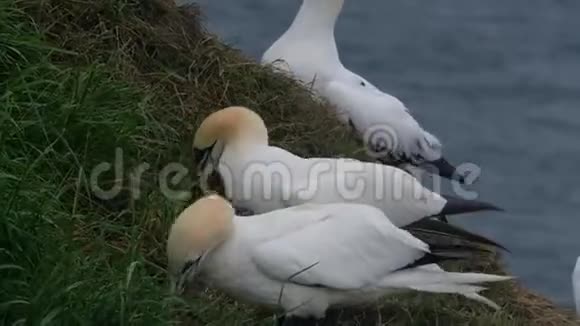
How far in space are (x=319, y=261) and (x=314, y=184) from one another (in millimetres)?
824

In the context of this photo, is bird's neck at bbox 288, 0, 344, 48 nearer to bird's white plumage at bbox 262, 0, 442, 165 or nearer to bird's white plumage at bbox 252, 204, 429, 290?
bird's white plumage at bbox 262, 0, 442, 165

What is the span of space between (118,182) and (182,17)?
5.87 ft

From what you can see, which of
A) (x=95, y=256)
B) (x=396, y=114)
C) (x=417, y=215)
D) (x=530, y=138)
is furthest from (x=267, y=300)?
(x=530, y=138)

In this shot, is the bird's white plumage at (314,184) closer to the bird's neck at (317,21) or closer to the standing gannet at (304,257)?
the standing gannet at (304,257)

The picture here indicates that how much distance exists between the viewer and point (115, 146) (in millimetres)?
6770

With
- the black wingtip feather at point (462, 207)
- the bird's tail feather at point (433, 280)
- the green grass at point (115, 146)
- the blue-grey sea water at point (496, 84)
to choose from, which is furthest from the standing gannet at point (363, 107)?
the blue-grey sea water at point (496, 84)

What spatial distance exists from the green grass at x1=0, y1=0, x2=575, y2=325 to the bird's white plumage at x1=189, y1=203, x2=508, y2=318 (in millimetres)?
198

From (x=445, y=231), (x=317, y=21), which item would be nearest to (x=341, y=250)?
(x=445, y=231)

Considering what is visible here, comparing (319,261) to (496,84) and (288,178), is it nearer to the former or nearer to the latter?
(288,178)

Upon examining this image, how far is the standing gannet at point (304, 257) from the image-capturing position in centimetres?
591

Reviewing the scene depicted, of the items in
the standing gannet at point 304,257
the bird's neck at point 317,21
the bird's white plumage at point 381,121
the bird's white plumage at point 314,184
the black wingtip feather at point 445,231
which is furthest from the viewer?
the bird's neck at point 317,21

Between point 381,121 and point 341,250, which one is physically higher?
point 381,121

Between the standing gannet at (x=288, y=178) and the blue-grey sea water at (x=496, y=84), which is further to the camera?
the blue-grey sea water at (x=496, y=84)

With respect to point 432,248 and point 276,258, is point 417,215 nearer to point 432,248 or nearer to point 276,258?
point 432,248
